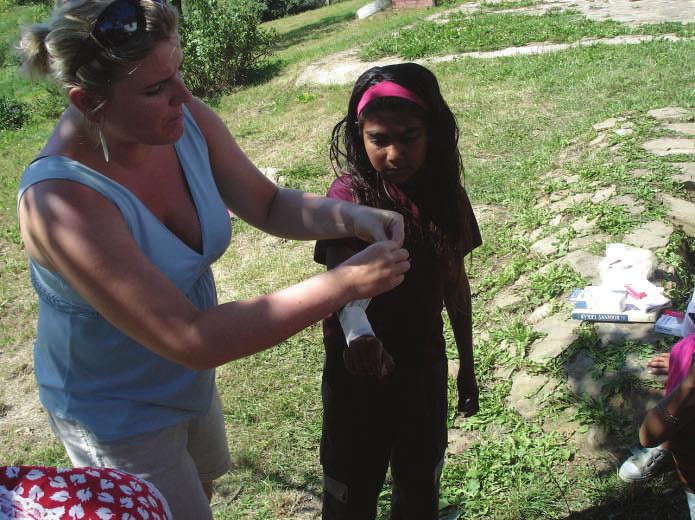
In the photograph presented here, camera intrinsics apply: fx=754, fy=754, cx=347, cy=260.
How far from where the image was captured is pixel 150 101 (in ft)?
5.10

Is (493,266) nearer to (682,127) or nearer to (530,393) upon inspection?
(530,393)

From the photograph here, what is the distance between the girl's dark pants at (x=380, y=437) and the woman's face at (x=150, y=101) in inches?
32.6

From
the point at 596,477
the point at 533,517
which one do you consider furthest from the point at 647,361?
the point at 533,517

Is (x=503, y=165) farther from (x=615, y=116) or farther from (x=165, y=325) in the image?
(x=165, y=325)

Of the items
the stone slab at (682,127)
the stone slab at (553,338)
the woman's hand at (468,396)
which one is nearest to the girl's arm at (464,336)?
the woman's hand at (468,396)

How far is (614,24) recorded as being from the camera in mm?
9594

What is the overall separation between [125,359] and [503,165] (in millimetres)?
4609

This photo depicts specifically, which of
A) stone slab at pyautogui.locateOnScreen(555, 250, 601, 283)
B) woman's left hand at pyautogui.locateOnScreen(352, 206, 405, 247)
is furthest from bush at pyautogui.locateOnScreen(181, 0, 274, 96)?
woman's left hand at pyautogui.locateOnScreen(352, 206, 405, 247)

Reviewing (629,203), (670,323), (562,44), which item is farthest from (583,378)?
(562,44)

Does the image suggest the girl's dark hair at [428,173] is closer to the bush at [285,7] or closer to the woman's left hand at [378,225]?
the woman's left hand at [378,225]

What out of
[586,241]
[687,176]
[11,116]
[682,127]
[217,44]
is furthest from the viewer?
[11,116]

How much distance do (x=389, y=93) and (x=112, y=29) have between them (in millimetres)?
828

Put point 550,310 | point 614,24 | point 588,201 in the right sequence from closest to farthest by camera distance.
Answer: point 550,310 → point 588,201 → point 614,24

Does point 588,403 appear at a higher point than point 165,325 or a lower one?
lower
